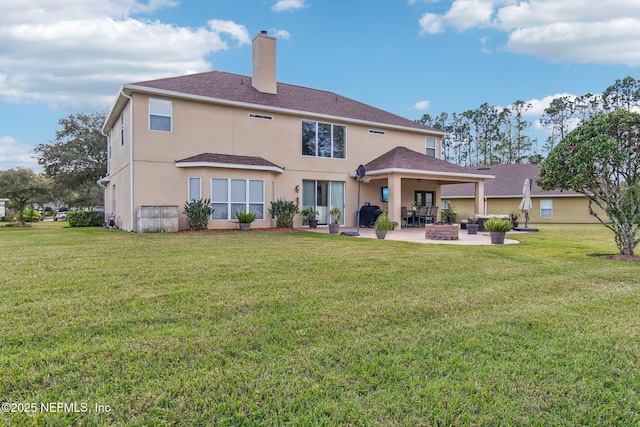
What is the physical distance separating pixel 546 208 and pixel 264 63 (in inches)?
854

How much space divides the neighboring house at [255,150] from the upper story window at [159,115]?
0.04 m

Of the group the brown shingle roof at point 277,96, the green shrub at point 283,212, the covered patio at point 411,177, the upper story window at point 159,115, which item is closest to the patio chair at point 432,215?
the covered patio at point 411,177

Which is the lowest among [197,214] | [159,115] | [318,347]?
[318,347]

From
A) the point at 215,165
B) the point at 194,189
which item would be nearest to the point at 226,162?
the point at 215,165

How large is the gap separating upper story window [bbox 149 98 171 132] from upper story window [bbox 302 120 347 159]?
569 centimetres

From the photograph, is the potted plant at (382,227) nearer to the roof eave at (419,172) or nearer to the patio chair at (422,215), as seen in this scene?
the roof eave at (419,172)

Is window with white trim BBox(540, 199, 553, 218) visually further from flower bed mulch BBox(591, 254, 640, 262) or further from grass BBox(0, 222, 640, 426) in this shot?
grass BBox(0, 222, 640, 426)

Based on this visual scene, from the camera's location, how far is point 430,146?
819 inches

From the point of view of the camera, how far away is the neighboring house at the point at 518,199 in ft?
83.9

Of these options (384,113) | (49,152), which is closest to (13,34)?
(49,152)

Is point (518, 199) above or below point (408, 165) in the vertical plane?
below

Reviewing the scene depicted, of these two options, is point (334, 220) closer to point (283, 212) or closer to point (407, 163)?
point (283, 212)

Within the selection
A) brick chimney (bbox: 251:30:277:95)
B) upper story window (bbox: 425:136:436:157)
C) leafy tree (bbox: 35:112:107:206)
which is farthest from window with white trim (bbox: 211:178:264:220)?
leafy tree (bbox: 35:112:107:206)

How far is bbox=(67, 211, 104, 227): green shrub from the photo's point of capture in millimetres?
20938
